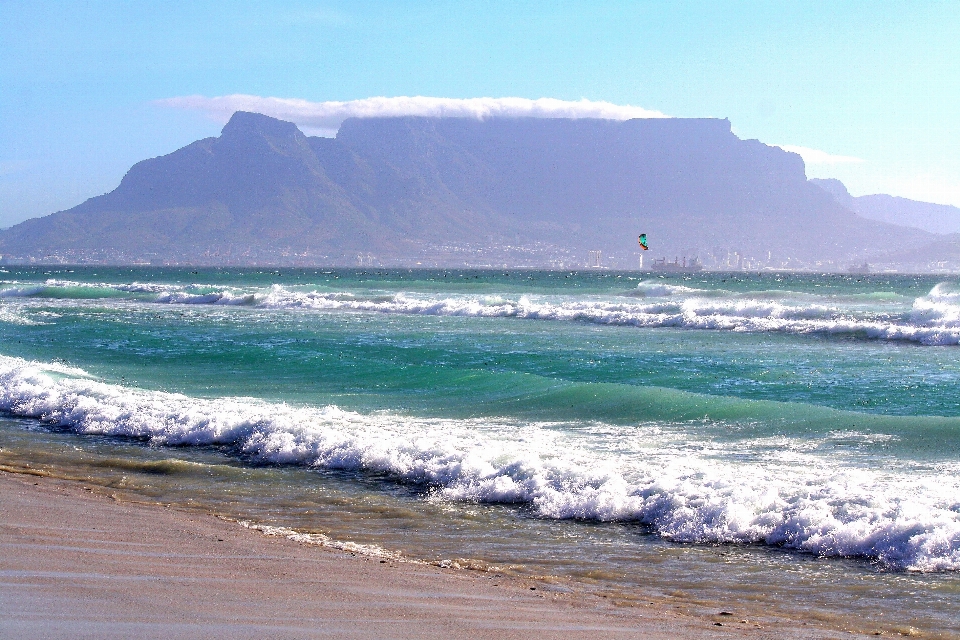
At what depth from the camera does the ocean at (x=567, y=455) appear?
709 centimetres

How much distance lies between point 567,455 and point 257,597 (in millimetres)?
5510

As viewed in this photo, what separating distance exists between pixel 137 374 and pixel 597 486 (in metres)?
12.8

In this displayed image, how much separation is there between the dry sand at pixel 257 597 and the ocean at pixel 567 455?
45cm

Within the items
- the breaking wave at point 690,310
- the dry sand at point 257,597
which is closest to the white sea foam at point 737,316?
the breaking wave at point 690,310

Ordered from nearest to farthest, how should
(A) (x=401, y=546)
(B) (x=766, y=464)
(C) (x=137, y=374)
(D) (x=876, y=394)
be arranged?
(A) (x=401, y=546) < (B) (x=766, y=464) < (D) (x=876, y=394) < (C) (x=137, y=374)

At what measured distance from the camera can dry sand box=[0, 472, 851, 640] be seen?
5.01 m

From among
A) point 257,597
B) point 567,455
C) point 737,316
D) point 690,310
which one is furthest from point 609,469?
point 690,310

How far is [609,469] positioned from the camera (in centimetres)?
972

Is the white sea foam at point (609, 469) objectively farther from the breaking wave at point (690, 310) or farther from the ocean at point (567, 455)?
the breaking wave at point (690, 310)

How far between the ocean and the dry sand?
45 centimetres

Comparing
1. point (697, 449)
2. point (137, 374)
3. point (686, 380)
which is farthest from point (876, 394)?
point (137, 374)

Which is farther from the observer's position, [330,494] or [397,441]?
[397,441]

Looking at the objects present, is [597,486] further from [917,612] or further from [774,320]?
[774,320]

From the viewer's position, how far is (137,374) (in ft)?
63.3
